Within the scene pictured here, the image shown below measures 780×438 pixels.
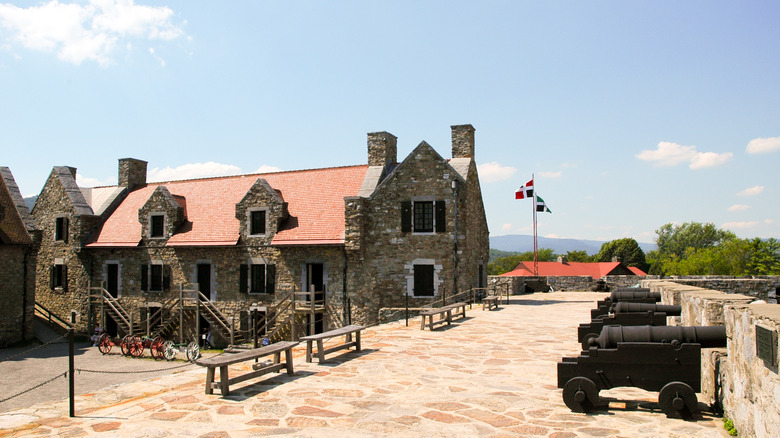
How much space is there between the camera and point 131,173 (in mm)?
33438

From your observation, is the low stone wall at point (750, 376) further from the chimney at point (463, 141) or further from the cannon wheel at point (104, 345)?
the cannon wheel at point (104, 345)

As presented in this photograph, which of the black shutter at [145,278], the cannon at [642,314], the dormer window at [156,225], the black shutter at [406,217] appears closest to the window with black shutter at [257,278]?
the dormer window at [156,225]

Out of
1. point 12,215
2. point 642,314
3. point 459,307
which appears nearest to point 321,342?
point 642,314

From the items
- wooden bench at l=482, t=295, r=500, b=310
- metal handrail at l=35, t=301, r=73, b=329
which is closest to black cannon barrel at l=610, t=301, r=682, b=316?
wooden bench at l=482, t=295, r=500, b=310

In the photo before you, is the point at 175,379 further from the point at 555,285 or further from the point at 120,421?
the point at 555,285

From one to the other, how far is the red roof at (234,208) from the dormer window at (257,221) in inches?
33.6

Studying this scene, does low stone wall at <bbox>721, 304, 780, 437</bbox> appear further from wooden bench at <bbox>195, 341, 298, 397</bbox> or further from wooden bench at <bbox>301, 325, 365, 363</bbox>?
wooden bench at <bbox>301, 325, 365, 363</bbox>

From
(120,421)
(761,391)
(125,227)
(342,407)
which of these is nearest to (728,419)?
(761,391)

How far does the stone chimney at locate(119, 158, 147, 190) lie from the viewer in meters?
33.3

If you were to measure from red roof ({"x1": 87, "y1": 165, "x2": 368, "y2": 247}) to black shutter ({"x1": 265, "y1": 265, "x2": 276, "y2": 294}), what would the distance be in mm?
1342

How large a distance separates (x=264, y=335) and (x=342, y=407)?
58.0 feet

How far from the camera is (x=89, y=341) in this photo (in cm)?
2888

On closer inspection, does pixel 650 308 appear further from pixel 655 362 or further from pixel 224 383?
pixel 224 383

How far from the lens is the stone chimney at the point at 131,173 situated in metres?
33.3
